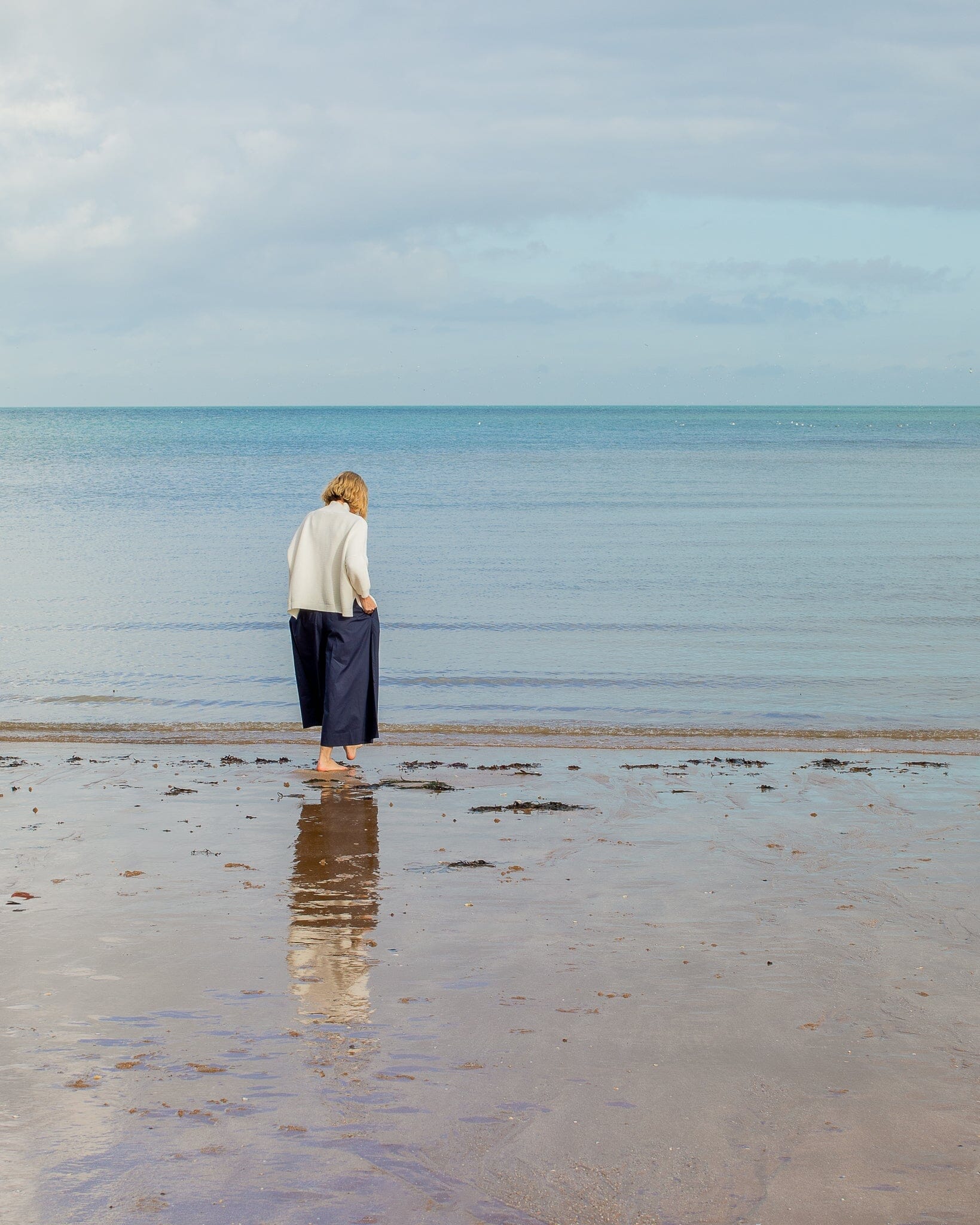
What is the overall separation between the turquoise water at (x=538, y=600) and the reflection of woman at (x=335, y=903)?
10.2 ft

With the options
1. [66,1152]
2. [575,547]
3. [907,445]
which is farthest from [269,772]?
[907,445]

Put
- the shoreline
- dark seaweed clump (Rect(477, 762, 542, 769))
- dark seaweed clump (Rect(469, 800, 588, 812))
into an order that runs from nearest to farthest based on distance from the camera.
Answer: dark seaweed clump (Rect(469, 800, 588, 812)) → dark seaweed clump (Rect(477, 762, 542, 769)) → the shoreline

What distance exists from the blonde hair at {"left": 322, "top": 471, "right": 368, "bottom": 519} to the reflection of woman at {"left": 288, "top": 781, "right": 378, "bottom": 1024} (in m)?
1.66

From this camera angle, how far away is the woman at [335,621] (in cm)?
675

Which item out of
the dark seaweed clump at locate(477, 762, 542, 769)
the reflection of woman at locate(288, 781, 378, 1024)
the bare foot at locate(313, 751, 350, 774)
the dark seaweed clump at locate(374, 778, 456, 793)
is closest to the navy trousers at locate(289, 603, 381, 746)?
the bare foot at locate(313, 751, 350, 774)

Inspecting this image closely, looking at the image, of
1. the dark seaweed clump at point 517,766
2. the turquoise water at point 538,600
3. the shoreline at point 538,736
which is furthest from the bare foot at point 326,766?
the turquoise water at point 538,600

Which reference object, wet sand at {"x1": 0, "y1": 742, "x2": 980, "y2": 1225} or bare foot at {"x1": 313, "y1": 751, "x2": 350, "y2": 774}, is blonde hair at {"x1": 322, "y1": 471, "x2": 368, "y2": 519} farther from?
wet sand at {"x1": 0, "y1": 742, "x2": 980, "y2": 1225}

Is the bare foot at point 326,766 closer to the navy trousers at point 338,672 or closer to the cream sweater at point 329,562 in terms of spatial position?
the navy trousers at point 338,672

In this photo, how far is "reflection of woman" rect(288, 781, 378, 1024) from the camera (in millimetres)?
3861

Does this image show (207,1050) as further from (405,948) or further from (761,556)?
(761,556)

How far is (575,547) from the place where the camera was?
20266mm

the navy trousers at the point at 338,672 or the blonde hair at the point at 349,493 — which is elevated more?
the blonde hair at the point at 349,493

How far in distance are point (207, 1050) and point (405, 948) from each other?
0.99m

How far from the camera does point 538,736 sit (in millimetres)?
8688
